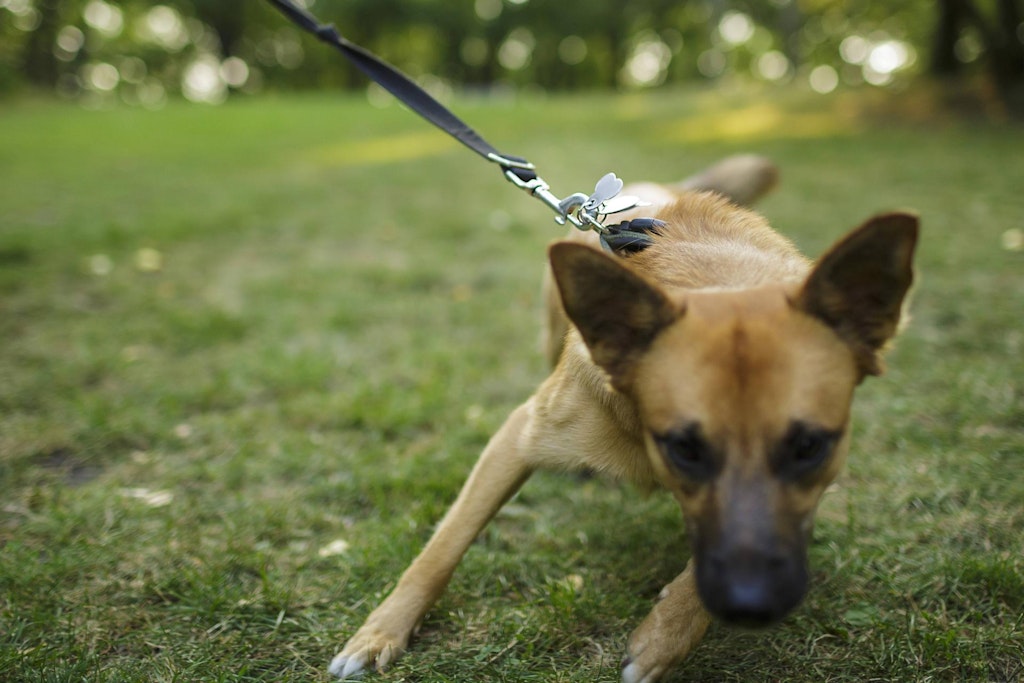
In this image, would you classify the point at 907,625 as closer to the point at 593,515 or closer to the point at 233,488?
the point at 593,515

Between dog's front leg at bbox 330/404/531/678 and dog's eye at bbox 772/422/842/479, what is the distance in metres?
0.93

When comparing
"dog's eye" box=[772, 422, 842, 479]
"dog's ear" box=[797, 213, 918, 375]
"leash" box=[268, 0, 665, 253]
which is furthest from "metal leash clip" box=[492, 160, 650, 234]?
"dog's eye" box=[772, 422, 842, 479]

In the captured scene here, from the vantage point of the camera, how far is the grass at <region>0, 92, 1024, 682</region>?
8.11ft

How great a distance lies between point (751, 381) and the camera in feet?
6.15

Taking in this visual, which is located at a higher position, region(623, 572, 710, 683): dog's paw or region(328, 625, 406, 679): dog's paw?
region(623, 572, 710, 683): dog's paw

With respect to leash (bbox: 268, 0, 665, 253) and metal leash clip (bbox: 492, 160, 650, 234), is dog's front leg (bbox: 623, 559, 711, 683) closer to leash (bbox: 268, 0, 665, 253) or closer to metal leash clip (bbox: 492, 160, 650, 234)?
leash (bbox: 268, 0, 665, 253)

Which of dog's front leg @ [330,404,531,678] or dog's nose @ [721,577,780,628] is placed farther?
dog's front leg @ [330,404,531,678]

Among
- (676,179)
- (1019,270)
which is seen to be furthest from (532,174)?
(676,179)

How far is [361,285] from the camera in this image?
6391mm

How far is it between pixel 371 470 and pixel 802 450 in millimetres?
Result: 2163

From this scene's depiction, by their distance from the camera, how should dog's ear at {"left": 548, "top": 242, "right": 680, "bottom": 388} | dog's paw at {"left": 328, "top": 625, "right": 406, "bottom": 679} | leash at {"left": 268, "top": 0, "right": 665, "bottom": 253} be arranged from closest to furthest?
dog's ear at {"left": 548, "top": 242, "right": 680, "bottom": 388} → dog's paw at {"left": 328, "top": 625, "right": 406, "bottom": 679} → leash at {"left": 268, "top": 0, "right": 665, "bottom": 253}

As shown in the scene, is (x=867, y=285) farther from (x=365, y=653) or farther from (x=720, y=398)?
(x=365, y=653)

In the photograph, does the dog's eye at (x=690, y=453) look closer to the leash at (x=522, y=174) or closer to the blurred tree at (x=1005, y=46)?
the leash at (x=522, y=174)

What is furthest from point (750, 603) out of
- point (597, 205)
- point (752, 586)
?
point (597, 205)
